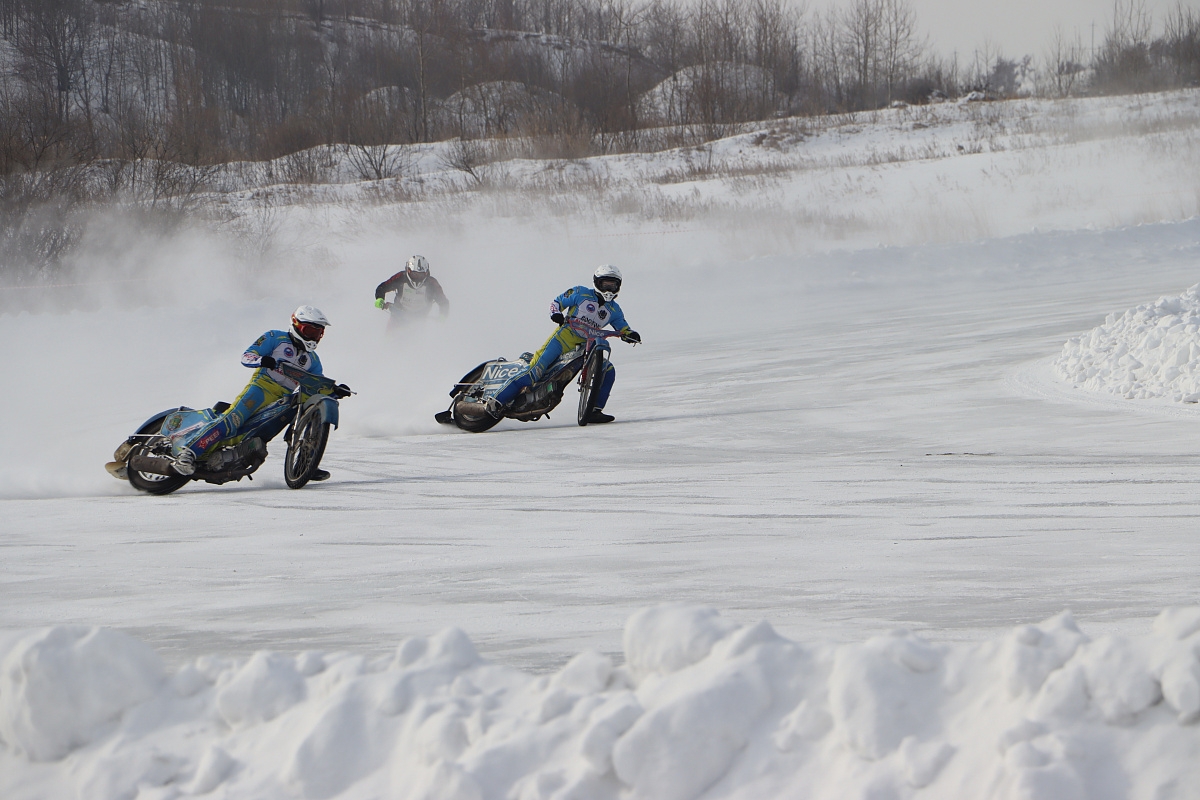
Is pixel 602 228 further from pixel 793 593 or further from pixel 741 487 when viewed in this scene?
pixel 793 593

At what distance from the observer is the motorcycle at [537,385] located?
40.7ft

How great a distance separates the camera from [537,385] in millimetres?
12438

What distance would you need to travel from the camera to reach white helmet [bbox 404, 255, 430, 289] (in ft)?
52.2

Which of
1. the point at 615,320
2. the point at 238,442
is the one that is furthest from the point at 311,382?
the point at 615,320

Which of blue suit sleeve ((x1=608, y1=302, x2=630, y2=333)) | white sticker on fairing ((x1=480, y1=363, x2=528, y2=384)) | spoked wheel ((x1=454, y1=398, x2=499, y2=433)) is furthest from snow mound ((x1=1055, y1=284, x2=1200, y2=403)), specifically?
spoked wheel ((x1=454, y1=398, x2=499, y2=433))

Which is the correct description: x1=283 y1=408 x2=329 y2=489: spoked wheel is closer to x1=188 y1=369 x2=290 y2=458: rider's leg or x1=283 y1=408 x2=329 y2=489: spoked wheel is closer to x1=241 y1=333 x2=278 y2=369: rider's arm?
x1=188 y1=369 x2=290 y2=458: rider's leg

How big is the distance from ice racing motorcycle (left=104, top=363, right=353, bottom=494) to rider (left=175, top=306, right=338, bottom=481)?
0.06m

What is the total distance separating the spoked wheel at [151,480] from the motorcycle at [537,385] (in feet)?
12.1

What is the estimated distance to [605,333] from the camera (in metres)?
12.4

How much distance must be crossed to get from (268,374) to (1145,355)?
27.2ft

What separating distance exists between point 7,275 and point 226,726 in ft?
91.8

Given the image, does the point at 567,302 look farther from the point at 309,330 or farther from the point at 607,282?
the point at 309,330

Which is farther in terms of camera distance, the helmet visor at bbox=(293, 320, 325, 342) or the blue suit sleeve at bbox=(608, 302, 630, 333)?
the blue suit sleeve at bbox=(608, 302, 630, 333)

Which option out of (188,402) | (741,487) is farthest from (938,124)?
(741,487)
